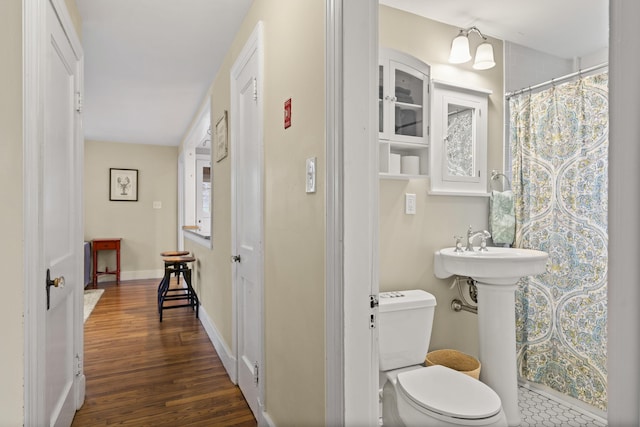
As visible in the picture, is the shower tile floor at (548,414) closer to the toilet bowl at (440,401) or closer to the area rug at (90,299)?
the toilet bowl at (440,401)

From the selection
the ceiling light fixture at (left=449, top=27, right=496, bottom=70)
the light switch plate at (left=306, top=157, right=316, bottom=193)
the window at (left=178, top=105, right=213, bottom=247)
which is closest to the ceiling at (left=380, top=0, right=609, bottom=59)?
the ceiling light fixture at (left=449, top=27, right=496, bottom=70)

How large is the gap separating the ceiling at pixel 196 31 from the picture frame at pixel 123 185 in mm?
2830

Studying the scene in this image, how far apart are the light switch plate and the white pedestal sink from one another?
3.67 ft

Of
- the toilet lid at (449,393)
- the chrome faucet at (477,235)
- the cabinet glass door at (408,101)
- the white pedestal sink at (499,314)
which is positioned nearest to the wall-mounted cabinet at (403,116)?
the cabinet glass door at (408,101)

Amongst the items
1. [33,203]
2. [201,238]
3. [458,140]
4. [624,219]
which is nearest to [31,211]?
[33,203]

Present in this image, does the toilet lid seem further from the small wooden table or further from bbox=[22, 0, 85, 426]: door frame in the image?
the small wooden table

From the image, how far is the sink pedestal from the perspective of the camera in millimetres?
1978

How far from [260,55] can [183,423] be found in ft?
6.56

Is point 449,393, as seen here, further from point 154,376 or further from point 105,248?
point 105,248

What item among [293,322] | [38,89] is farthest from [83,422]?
[38,89]

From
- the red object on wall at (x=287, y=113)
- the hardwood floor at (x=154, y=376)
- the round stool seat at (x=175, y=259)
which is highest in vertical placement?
the red object on wall at (x=287, y=113)

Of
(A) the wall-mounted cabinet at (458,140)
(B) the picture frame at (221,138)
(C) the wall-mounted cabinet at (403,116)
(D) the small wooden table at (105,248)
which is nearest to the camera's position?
(C) the wall-mounted cabinet at (403,116)

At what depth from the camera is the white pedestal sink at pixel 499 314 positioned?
1.92m

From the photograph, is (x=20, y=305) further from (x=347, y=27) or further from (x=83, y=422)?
(x=347, y=27)
